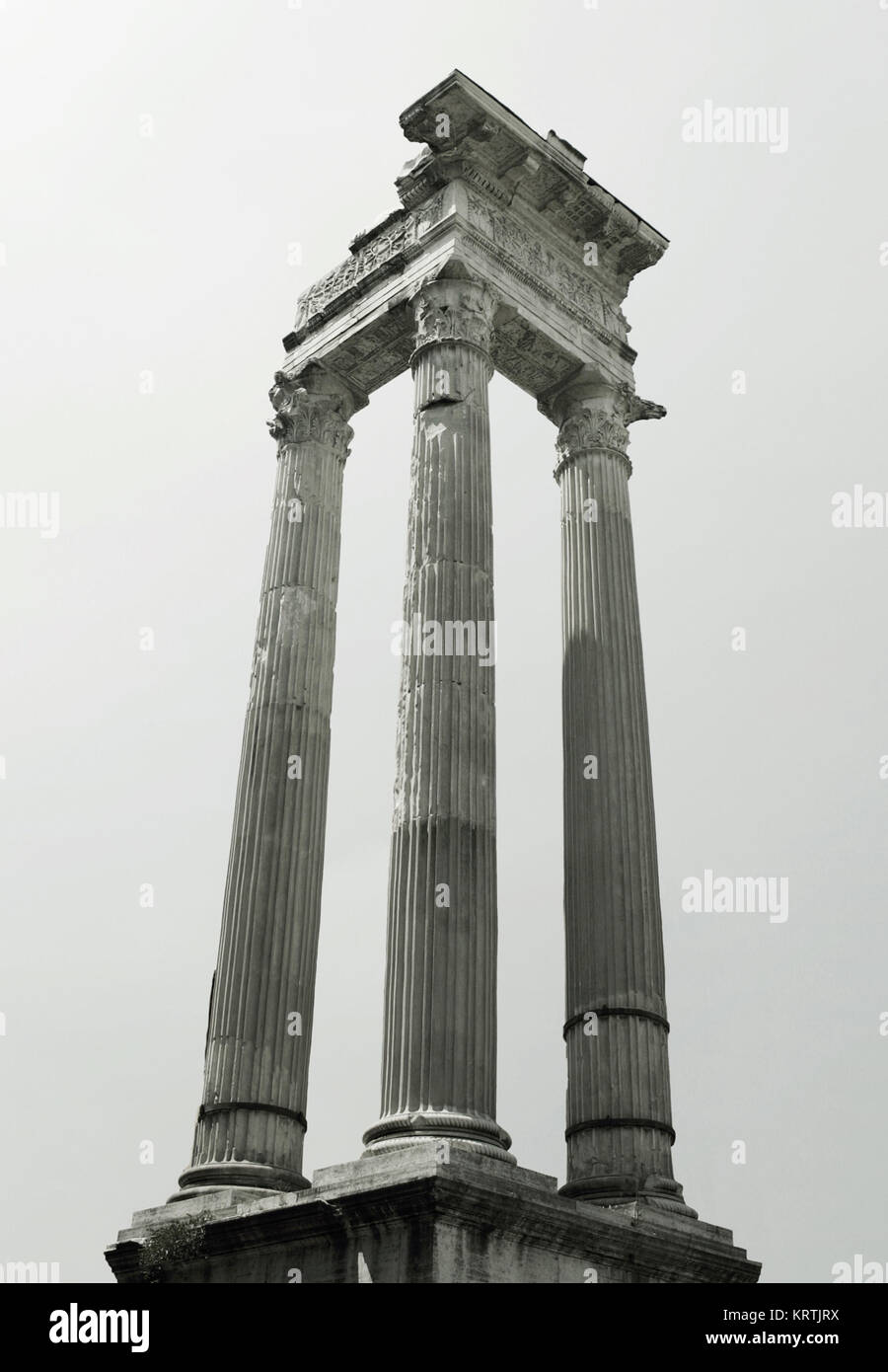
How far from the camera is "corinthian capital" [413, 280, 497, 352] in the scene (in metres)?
28.5

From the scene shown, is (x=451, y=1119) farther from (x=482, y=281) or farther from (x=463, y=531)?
(x=482, y=281)

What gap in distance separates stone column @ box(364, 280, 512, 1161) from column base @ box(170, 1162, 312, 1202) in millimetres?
3418

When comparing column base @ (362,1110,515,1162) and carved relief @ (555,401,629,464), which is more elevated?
carved relief @ (555,401,629,464)

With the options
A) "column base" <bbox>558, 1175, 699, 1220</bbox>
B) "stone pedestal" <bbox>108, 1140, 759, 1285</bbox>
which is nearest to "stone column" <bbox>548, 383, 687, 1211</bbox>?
"column base" <bbox>558, 1175, 699, 1220</bbox>

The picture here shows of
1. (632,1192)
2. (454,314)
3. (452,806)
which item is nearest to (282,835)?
(452,806)

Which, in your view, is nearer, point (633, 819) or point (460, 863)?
point (460, 863)

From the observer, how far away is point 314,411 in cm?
3284

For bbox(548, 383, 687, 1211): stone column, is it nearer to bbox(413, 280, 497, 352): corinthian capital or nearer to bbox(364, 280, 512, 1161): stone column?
bbox(364, 280, 512, 1161): stone column

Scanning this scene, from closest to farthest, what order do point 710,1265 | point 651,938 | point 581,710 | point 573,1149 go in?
1. point 710,1265
2. point 573,1149
3. point 651,938
4. point 581,710

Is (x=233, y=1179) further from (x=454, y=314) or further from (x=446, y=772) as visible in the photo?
(x=454, y=314)

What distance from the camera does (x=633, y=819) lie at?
2783cm

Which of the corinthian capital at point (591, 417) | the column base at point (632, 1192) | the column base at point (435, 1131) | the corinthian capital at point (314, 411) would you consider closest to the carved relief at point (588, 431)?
the corinthian capital at point (591, 417)

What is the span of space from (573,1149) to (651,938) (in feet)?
14.2
